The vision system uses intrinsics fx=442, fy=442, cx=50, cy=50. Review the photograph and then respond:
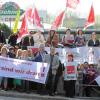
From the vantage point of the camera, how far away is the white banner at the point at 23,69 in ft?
53.5

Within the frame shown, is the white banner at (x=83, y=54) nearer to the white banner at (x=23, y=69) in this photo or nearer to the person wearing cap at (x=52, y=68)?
the person wearing cap at (x=52, y=68)

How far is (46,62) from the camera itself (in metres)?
16.3

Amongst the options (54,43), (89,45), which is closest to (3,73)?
(54,43)

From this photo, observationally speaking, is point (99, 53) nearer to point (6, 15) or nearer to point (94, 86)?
point (94, 86)

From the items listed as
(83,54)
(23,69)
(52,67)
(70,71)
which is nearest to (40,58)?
(52,67)

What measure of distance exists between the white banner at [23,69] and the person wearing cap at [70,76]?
2.42 feet

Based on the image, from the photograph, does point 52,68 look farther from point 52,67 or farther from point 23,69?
point 23,69

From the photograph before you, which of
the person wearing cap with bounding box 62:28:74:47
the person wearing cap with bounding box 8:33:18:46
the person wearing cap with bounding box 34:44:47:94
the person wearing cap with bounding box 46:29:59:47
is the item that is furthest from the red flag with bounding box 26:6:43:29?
the person wearing cap with bounding box 34:44:47:94

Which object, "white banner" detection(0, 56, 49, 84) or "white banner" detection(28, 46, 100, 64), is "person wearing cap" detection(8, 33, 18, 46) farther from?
"white banner" detection(28, 46, 100, 64)

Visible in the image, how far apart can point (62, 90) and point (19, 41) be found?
307 centimetres

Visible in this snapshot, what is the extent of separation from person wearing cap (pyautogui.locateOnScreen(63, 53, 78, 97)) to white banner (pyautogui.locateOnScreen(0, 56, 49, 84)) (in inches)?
29.1

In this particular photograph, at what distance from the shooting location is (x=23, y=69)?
54.4 ft

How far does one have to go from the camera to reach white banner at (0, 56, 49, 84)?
1630 centimetres

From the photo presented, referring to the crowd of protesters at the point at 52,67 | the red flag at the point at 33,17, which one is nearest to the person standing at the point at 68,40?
the crowd of protesters at the point at 52,67
